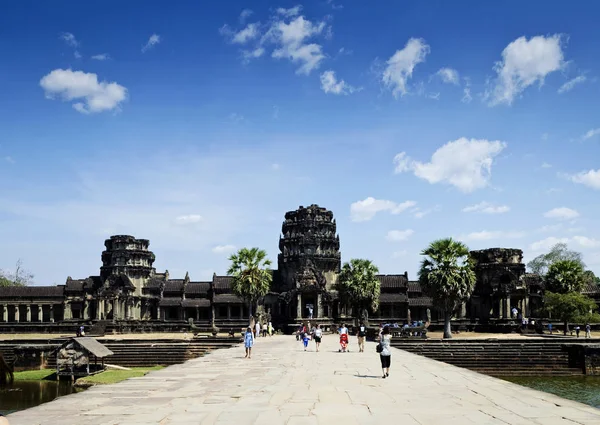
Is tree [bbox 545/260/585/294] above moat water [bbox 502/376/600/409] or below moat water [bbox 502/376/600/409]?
above

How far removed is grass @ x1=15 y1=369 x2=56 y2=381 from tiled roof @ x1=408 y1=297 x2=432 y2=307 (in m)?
50.7

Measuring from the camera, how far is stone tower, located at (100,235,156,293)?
84000mm

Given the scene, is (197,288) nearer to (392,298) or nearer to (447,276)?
(392,298)

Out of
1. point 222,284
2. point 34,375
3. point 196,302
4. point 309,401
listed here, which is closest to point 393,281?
point 222,284

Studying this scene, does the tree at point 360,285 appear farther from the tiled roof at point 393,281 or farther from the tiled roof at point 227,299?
the tiled roof at point 227,299

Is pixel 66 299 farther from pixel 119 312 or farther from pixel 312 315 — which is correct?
pixel 312 315

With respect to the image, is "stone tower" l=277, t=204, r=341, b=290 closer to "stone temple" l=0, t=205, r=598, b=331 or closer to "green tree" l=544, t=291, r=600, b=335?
"stone temple" l=0, t=205, r=598, b=331

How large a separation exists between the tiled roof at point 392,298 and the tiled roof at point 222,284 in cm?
2064

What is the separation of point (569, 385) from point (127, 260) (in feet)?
218

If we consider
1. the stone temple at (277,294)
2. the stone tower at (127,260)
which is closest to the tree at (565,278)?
the stone temple at (277,294)

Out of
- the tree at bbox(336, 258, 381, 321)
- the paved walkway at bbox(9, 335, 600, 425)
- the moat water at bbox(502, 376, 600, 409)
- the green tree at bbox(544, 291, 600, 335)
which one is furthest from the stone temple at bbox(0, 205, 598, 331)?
the paved walkway at bbox(9, 335, 600, 425)

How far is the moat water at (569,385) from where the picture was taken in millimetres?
26766

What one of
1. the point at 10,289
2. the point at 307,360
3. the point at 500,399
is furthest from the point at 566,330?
the point at 10,289

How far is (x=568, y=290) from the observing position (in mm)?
63375
